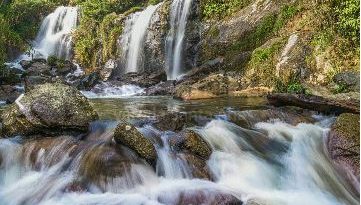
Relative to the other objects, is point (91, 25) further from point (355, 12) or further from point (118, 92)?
point (355, 12)

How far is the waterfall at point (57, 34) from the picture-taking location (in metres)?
29.1

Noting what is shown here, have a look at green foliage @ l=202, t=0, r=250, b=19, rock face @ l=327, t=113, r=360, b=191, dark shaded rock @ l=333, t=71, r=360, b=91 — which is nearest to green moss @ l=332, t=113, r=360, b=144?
rock face @ l=327, t=113, r=360, b=191

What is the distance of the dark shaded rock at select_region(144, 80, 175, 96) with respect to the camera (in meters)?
17.6

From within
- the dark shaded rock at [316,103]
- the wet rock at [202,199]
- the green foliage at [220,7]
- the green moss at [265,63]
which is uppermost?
the green foliage at [220,7]

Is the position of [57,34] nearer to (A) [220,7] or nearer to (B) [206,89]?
(A) [220,7]

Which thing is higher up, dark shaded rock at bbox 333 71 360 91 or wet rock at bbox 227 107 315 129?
dark shaded rock at bbox 333 71 360 91

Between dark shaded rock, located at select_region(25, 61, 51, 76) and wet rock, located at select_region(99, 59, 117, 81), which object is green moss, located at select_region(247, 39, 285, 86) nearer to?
wet rock, located at select_region(99, 59, 117, 81)

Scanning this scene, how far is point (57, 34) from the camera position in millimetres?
30844

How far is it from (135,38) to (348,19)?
13.1m

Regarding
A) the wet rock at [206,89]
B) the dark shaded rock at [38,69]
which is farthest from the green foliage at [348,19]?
the dark shaded rock at [38,69]

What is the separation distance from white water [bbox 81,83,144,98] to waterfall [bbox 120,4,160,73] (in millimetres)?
4458

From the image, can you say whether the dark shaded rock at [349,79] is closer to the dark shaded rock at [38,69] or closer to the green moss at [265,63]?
the green moss at [265,63]

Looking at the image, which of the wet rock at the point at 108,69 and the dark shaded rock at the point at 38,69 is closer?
the dark shaded rock at the point at 38,69

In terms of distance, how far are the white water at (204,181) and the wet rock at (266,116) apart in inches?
39.1
